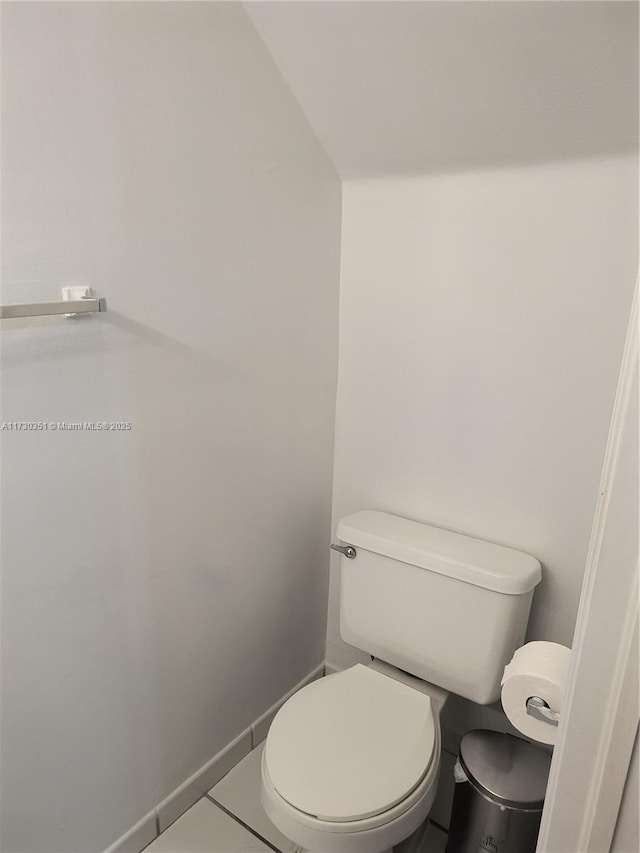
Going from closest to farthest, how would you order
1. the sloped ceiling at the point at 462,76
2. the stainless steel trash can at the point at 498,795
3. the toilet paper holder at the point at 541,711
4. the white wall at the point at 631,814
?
the white wall at the point at 631,814 → the toilet paper holder at the point at 541,711 → the sloped ceiling at the point at 462,76 → the stainless steel trash can at the point at 498,795

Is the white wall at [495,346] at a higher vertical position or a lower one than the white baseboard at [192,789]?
higher

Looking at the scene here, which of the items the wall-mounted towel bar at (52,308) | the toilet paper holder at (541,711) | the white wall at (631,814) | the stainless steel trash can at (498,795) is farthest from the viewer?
the stainless steel trash can at (498,795)

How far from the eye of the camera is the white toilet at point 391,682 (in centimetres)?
111

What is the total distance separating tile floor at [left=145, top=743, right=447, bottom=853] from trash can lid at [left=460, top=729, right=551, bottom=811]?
1.10 ft

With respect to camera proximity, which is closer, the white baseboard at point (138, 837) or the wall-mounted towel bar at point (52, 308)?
the wall-mounted towel bar at point (52, 308)

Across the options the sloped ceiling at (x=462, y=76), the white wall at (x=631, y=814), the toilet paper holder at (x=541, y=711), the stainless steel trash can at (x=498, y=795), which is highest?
the sloped ceiling at (x=462, y=76)

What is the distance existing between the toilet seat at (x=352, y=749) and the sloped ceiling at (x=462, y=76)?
1262 millimetres

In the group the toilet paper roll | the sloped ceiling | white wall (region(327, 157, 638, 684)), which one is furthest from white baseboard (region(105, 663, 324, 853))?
the sloped ceiling

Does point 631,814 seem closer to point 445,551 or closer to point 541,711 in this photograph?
point 541,711

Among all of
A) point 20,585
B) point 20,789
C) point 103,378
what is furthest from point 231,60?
point 20,789

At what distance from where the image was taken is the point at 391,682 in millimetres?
1434

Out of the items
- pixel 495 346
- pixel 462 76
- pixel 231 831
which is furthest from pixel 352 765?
pixel 462 76

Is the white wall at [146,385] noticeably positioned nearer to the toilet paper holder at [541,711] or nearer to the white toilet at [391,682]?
the white toilet at [391,682]

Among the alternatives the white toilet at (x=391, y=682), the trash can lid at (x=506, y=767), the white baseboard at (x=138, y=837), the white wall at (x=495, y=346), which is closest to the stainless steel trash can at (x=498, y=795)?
the trash can lid at (x=506, y=767)
